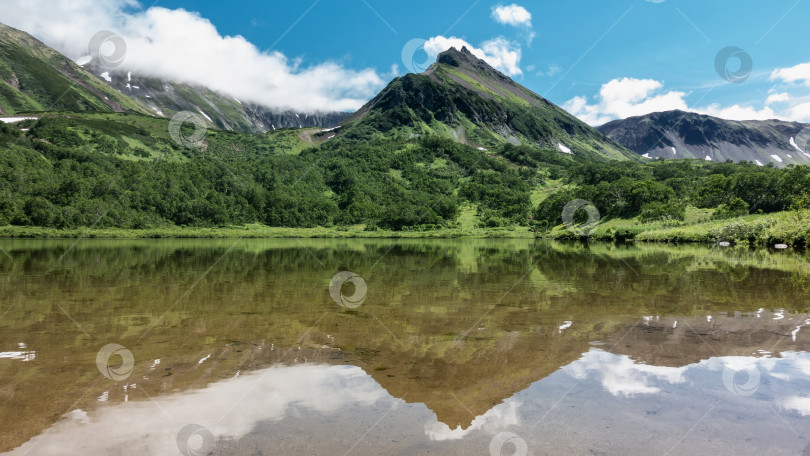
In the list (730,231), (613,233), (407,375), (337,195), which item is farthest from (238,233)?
(407,375)

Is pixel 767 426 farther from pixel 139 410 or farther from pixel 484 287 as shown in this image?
pixel 484 287

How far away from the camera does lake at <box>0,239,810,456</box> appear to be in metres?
5.52

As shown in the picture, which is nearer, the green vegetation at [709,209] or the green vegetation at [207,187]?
the green vegetation at [709,209]

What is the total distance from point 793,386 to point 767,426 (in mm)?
2080

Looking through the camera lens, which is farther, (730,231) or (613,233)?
(613,233)

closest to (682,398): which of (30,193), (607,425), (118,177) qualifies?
(607,425)

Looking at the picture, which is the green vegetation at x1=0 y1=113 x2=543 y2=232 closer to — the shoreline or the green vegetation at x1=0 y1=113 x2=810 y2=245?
the green vegetation at x1=0 y1=113 x2=810 y2=245

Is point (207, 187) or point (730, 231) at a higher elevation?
point (207, 187)

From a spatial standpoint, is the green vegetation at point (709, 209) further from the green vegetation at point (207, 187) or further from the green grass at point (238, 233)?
the green vegetation at point (207, 187)

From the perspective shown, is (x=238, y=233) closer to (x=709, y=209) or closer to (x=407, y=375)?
(x=709, y=209)

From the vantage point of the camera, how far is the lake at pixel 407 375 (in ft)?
18.1

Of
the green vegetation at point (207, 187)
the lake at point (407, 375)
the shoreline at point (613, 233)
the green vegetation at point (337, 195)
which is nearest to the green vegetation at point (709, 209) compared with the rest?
the shoreline at point (613, 233)

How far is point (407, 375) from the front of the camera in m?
7.85

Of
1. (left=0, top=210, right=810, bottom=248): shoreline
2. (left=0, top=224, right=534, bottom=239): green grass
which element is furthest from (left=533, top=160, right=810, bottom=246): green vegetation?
(left=0, top=224, right=534, bottom=239): green grass
